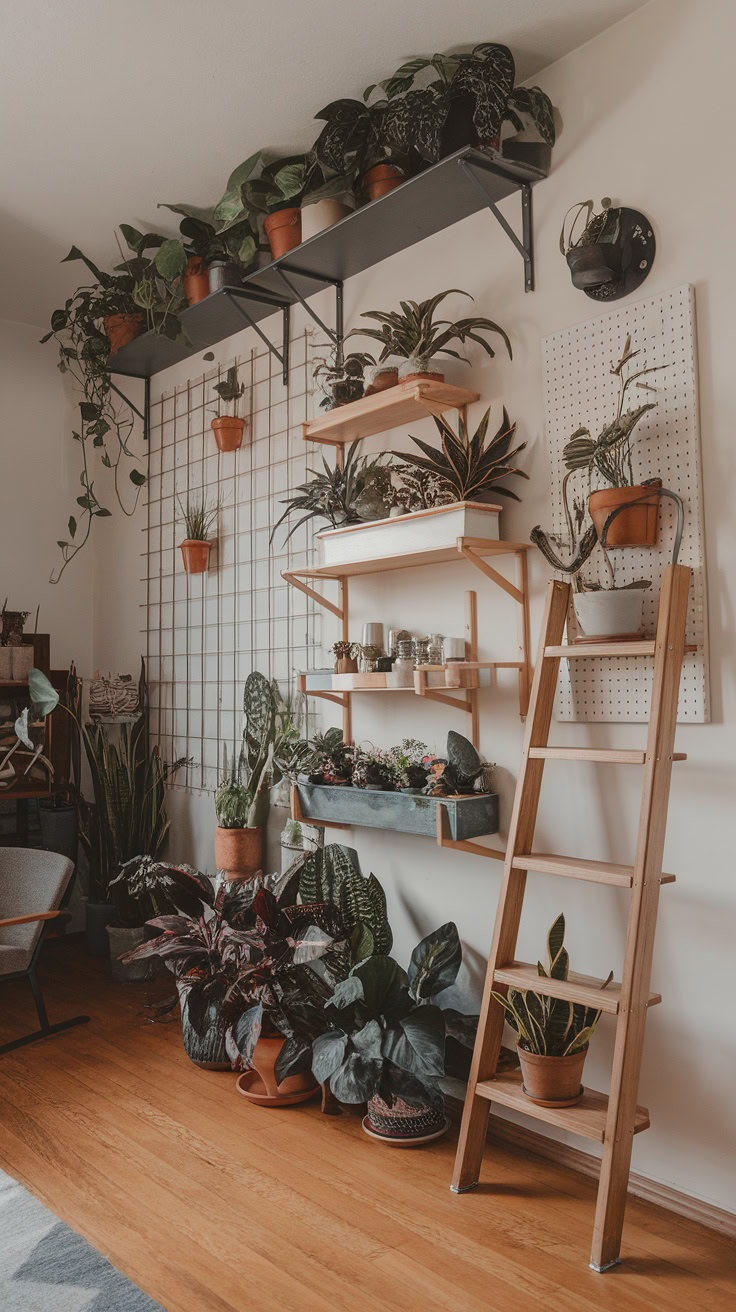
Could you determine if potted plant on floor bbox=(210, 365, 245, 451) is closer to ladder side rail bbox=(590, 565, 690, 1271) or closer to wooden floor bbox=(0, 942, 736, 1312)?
ladder side rail bbox=(590, 565, 690, 1271)

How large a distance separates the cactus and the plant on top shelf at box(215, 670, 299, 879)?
21.8 inches

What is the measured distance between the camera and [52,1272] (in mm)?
2076

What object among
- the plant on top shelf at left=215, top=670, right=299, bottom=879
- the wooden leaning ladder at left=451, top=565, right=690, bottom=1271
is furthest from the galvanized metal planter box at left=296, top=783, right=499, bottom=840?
the plant on top shelf at left=215, top=670, right=299, bottom=879

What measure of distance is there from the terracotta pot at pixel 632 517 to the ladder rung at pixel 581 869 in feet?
2.63

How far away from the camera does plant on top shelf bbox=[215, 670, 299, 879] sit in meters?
3.63

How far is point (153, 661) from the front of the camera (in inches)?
180

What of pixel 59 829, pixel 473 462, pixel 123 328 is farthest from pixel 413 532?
pixel 59 829

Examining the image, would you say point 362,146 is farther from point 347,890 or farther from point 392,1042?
point 392,1042

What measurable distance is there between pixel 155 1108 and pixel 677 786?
6.05ft

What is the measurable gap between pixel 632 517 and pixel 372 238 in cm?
146

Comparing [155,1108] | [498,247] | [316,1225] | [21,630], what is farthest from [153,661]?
[316,1225]

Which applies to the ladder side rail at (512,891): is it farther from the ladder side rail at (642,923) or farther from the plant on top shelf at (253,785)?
the plant on top shelf at (253,785)

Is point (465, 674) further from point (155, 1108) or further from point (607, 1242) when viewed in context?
point (155, 1108)

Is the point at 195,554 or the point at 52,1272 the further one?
the point at 195,554
